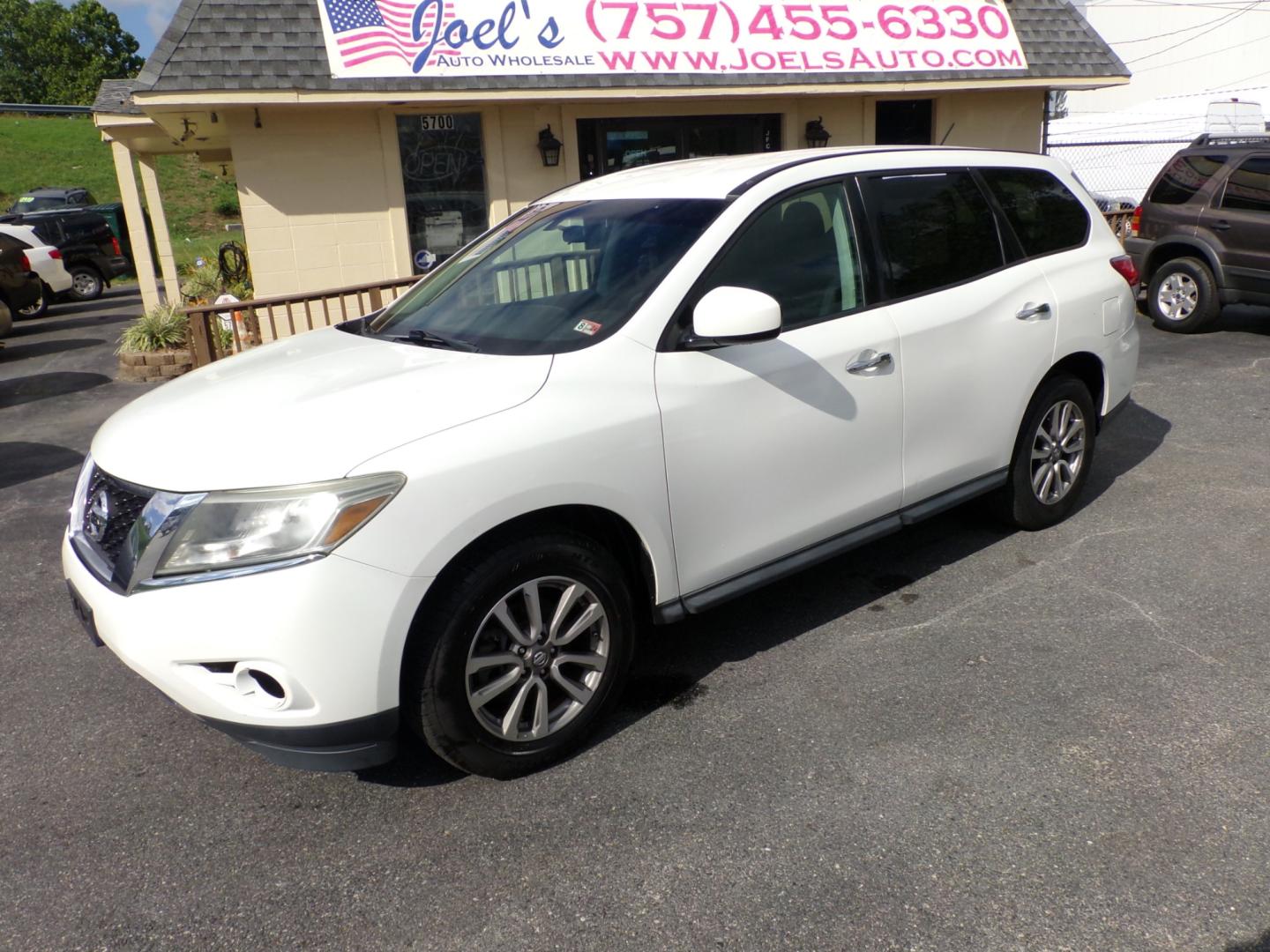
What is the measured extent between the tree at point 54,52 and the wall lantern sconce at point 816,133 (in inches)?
3430

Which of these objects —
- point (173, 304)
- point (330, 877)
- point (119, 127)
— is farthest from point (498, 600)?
point (119, 127)

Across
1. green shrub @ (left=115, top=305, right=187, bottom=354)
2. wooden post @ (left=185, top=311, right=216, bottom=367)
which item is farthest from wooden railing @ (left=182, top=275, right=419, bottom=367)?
green shrub @ (left=115, top=305, right=187, bottom=354)

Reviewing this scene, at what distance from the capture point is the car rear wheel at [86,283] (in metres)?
20.9

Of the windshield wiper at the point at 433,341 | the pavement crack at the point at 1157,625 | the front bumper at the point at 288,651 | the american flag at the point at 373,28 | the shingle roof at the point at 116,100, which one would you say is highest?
the american flag at the point at 373,28

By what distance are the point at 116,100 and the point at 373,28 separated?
623cm

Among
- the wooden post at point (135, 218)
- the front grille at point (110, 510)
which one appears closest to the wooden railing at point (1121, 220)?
the front grille at point (110, 510)

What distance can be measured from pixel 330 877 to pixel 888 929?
1.49 m

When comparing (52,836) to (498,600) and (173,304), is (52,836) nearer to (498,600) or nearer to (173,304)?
(498,600)

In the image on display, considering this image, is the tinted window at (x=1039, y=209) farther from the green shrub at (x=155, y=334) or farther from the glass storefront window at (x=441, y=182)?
the green shrub at (x=155, y=334)

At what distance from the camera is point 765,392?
3.51m

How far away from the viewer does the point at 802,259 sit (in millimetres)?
3795

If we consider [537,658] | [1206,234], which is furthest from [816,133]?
[537,658]

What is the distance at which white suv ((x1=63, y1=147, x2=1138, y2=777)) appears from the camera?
2.72 metres

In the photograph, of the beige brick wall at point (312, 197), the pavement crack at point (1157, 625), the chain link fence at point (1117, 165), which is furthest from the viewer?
the chain link fence at point (1117, 165)
